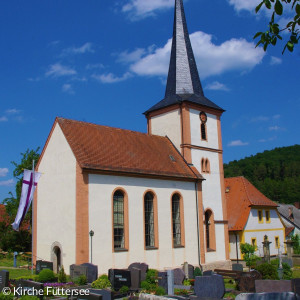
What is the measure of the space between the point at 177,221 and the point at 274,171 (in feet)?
312

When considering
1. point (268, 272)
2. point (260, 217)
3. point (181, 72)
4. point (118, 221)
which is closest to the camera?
Result: point (268, 272)

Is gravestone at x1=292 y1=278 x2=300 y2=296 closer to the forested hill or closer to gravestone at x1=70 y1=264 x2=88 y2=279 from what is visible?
gravestone at x1=70 y1=264 x2=88 y2=279

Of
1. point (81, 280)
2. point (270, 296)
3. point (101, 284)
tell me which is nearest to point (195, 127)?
point (81, 280)

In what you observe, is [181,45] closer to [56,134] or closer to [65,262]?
[56,134]

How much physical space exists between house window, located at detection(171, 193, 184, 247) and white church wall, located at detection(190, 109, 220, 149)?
207 inches

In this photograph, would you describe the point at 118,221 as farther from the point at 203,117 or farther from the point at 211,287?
the point at 203,117

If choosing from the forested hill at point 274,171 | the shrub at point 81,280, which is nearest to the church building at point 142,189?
the shrub at point 81,280

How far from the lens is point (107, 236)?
22797 mm

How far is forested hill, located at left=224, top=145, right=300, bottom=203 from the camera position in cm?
9681

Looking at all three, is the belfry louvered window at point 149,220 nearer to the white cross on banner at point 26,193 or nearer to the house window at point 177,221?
the house window at point 177,221

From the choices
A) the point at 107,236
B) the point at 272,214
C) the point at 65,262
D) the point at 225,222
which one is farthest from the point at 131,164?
the point at 272,214

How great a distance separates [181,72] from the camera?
107 ft

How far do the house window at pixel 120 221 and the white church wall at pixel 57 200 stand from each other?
8.63 feet

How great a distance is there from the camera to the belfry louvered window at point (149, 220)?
25156 millimetres
